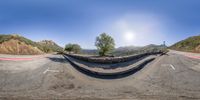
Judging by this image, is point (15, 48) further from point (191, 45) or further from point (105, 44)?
point (191, 45)

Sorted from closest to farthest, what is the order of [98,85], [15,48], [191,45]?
[98,85] → [15,48] → [191,45]

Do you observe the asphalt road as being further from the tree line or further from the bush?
the bush

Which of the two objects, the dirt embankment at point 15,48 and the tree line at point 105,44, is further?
the tree line at point 105,44

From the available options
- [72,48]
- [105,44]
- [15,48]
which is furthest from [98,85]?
[72,48]

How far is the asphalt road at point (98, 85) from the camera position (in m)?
13.4

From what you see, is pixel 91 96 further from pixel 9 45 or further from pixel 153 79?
pixel 9 45

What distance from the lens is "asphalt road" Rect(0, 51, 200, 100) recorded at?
43.8 ft

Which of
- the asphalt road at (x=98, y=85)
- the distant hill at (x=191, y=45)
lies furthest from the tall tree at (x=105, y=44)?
the asphalt road at (x=98, y=85)

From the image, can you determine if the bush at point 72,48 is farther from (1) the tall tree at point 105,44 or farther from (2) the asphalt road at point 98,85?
(2) the asphalt road at point 98,85

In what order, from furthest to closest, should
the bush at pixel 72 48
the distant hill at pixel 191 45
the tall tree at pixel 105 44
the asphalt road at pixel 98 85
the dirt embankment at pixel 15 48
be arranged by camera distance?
the bush at pixel 72 48
the tall tree at pixel 105 44
the distant hill at pixel 191 45
the dirt embankment at pixel 15 48
the asphalt road at pixel 98 85

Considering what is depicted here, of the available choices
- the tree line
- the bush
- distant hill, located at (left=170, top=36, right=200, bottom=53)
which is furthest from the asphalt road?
the bush

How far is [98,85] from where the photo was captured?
53.1 ft

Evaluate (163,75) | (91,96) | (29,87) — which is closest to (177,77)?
(163,75)

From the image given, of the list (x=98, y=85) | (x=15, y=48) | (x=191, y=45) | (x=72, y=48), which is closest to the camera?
(x=98, y=85)
